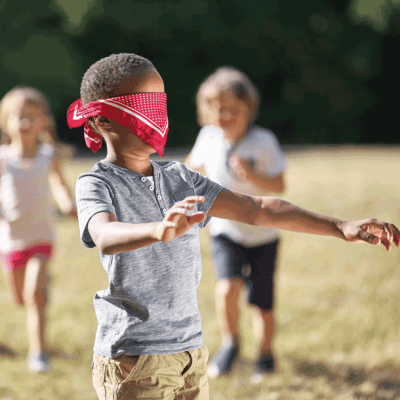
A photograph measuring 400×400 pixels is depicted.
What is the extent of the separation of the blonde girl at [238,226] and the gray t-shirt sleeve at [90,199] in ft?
5.86

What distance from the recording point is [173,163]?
6.02ft

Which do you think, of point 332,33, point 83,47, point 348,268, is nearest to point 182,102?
point 83,47

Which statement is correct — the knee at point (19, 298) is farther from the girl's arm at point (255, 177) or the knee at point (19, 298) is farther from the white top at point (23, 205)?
the girl's arm at point (255, 177)

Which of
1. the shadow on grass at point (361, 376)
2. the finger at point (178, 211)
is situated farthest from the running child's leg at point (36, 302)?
the finger at point (178, 211)

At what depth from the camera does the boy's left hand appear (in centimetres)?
165

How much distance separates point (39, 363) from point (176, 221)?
2.67 metres

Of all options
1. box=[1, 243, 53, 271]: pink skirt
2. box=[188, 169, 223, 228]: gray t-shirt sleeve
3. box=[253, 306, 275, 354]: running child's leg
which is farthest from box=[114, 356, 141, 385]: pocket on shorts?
box=[1, 243, 53, 271]: pink skirt

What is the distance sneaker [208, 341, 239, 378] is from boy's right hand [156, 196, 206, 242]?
2377 mm

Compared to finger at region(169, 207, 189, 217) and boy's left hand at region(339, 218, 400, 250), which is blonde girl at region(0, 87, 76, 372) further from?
finger at region(169, 207, 189, 217)

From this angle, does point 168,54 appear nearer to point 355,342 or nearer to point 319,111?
point 319,111

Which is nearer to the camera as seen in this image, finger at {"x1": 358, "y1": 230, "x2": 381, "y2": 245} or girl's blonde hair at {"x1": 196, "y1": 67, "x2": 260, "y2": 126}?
finger at {"x1": 358, "y1": 230, "x2": 381, "y2": 245}

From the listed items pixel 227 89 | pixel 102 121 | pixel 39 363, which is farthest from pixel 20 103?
pixel 102 121

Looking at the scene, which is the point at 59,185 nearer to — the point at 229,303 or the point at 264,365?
the point at 229,303

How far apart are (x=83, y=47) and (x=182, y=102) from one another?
4251 mm
